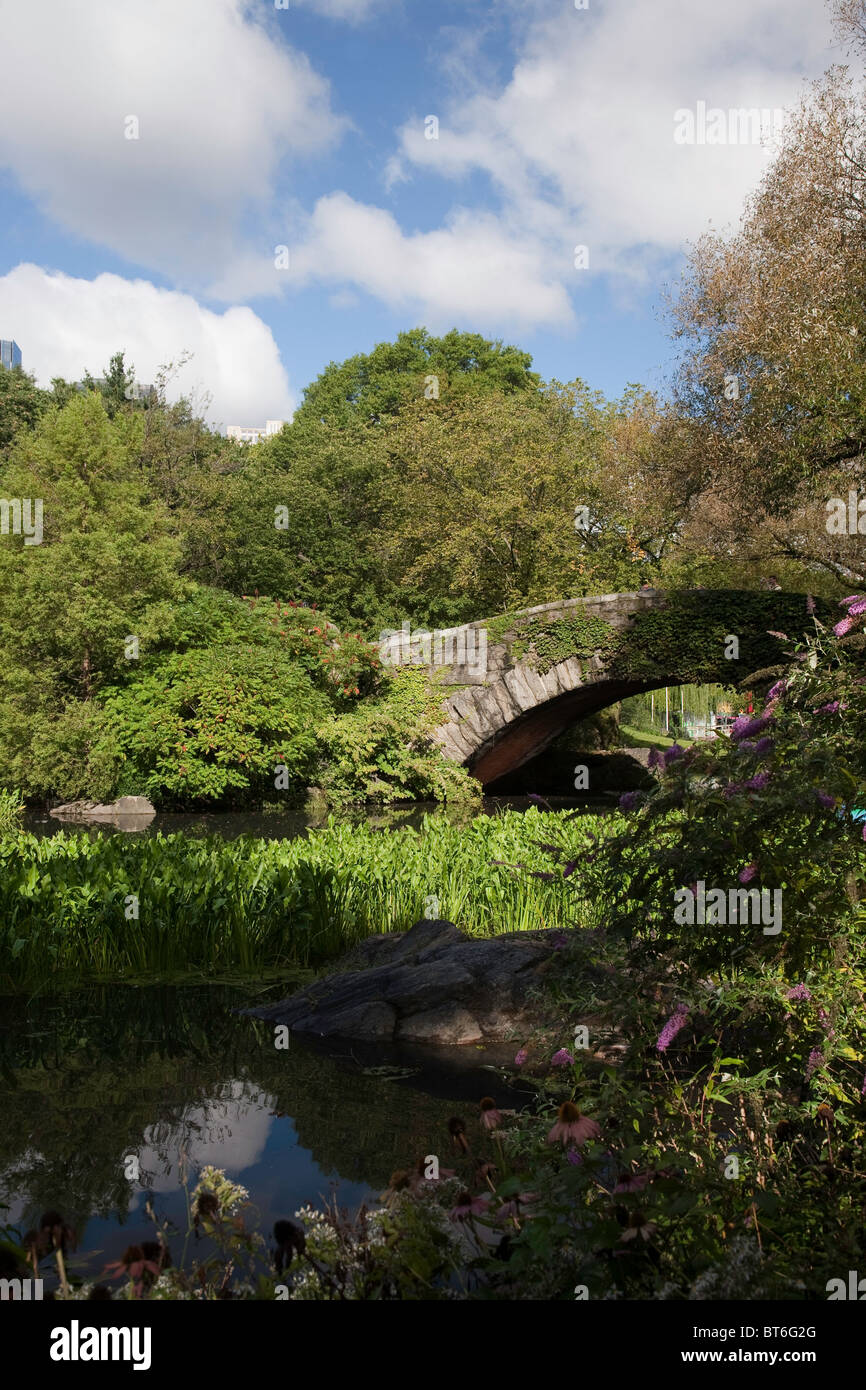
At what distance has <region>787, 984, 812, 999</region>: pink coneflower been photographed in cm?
347

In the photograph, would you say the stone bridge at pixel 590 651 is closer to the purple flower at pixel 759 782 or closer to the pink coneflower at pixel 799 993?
the purple flower at pixel 759 782

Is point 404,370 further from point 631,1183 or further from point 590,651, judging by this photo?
point 631,1183

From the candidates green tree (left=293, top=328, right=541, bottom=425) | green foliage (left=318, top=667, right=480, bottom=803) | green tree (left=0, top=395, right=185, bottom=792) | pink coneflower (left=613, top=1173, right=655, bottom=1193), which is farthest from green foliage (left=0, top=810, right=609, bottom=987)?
green tree (left=293, top=328, right=541, bottom=425)

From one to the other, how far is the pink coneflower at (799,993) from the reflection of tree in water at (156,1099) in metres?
1.35

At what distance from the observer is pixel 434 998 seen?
18.2 ft

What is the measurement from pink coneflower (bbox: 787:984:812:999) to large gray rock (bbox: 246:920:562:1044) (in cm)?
190

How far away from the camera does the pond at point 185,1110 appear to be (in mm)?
3623

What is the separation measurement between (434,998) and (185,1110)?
1478 millimetres

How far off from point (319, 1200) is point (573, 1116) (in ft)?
4.72

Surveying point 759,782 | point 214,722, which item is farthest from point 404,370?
point 759,782

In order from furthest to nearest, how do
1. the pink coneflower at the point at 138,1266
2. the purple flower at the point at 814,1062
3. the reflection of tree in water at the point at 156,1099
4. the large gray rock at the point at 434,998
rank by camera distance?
the large gray rock at the point at 434,998 < the reflection of tree in water at the point at 156,1099 < the purple flower at the point at 814,1062 < the pink coneflower at the point at 138,1266

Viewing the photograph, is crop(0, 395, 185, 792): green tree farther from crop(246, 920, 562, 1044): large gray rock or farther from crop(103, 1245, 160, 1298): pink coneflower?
crop(103, 1245, 160, 1298): pink coneflower

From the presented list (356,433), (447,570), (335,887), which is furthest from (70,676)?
(356,433)

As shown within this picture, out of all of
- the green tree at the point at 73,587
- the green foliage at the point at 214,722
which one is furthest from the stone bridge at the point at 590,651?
the green tree at the point at 73,587
